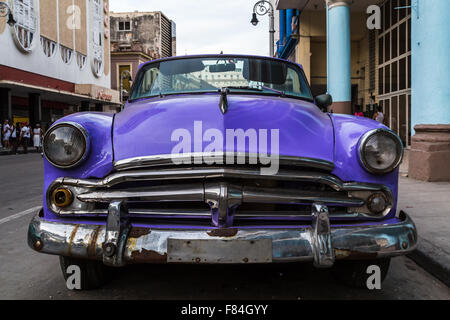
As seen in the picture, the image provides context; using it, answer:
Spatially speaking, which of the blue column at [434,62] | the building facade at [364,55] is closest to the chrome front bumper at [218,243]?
the blue column at [434,62]

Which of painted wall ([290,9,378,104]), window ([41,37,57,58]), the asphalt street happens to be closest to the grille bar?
the asphalt street

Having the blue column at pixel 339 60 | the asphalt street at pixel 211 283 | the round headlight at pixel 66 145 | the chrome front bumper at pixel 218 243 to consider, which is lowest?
the asphalt street at pixel 211 283

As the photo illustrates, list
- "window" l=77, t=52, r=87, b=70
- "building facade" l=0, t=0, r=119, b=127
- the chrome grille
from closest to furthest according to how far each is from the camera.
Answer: the chrome grille
"building facade" l=0, t=0, r=119, b=127
"window" l=77, t=52, r=87, b=70

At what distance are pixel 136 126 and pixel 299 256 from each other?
48.4 inches

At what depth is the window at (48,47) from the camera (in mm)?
26375

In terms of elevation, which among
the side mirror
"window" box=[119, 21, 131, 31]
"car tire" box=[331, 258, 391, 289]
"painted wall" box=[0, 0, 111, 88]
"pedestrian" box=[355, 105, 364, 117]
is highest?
"window" box=[119, 21, 131, 31]

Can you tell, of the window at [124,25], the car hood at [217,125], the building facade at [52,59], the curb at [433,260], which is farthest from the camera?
the window at [124,25]

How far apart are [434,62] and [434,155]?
169 cm

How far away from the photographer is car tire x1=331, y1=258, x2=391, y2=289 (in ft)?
8.73

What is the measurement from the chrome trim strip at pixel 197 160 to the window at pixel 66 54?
2959 cm

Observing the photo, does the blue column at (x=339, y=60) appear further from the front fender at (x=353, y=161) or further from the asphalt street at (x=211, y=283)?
the front fender at (x=353, y=161)

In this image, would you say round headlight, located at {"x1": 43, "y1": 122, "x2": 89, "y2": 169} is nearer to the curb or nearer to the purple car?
the purple car

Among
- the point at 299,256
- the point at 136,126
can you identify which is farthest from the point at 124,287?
the point at 299,256

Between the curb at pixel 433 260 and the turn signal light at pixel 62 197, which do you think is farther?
the curb at pixel 433 260
